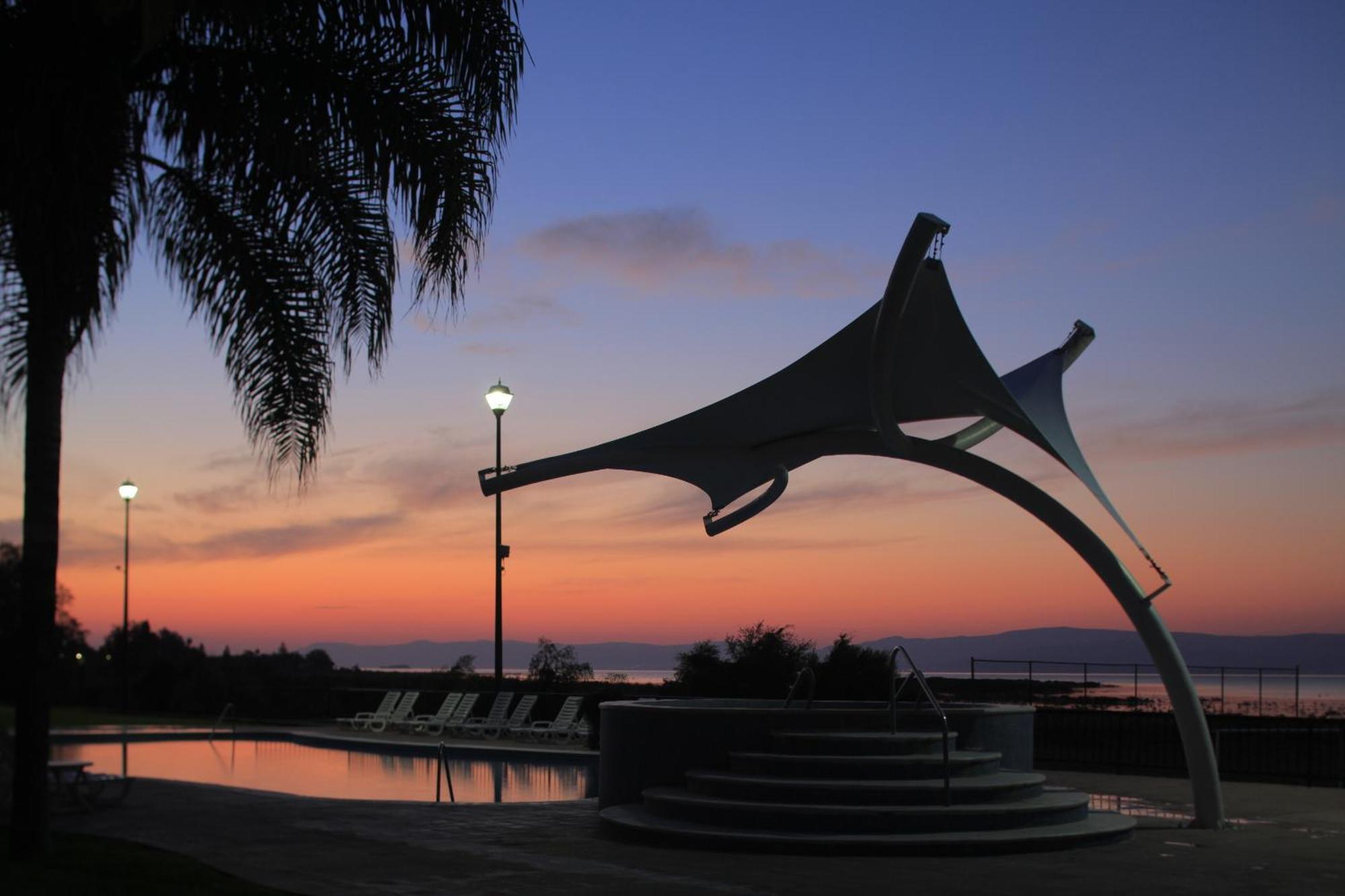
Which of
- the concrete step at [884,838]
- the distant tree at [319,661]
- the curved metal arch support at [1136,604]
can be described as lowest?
the distant tree at [319,661]

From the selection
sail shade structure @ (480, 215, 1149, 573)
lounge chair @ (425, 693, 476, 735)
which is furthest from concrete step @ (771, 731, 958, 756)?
lounge chair @ (425, 693, 476, 735)

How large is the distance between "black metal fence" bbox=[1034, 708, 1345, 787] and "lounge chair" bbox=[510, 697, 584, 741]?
8.60 m

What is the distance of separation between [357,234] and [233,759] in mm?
15961

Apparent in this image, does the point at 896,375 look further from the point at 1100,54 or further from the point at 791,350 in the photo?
the point at 791,350

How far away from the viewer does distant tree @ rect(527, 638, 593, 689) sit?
3416cm

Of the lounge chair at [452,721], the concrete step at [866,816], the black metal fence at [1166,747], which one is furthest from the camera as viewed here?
the lounge chair at [452,721]

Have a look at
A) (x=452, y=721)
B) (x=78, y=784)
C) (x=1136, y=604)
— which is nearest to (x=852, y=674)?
(x=1136, y=604)

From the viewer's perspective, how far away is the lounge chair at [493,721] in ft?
84.0

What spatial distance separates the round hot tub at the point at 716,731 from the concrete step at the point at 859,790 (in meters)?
0.57

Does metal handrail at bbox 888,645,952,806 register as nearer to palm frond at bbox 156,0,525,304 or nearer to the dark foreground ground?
the dark foreground ground

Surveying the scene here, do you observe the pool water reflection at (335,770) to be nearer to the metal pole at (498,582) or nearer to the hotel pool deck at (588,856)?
the metal pole at (498,582)

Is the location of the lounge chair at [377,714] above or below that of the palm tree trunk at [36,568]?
below

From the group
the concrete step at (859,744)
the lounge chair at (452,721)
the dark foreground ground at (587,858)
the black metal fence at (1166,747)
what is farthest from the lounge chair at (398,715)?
the concrete step at (859,744)

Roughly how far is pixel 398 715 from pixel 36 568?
20904 mm
